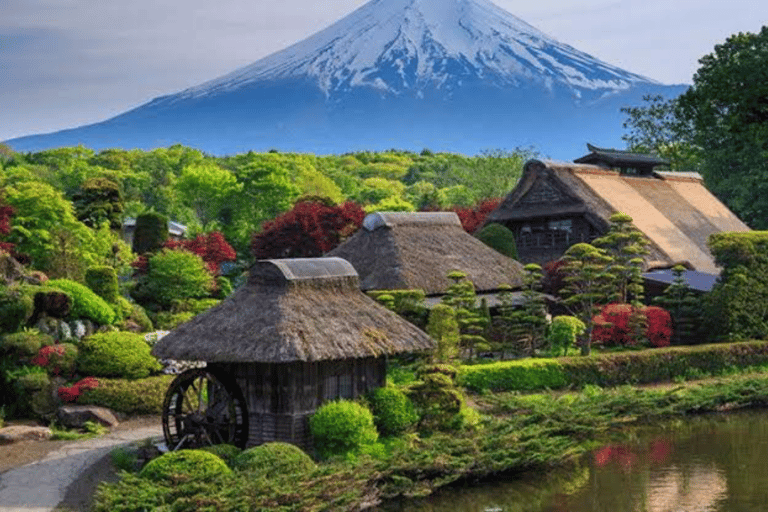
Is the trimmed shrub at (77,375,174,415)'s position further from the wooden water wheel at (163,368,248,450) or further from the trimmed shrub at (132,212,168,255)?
the trimmed shrub at (132,212,168,255)

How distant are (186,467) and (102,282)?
1457 cm

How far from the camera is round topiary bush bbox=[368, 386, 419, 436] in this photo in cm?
2609

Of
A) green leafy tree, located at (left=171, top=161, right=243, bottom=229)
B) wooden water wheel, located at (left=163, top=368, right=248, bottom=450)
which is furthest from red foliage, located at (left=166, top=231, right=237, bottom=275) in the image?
green leafy tree, located at (left=171, top=161, right=243, bottom=229)

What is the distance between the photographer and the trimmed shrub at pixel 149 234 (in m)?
A: 49.0

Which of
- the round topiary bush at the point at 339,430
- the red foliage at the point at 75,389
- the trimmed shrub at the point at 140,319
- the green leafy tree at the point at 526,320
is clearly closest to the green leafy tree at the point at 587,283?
the green leafy tree at the point at 526,320

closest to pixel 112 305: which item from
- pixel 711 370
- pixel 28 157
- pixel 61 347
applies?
pixel 61 347

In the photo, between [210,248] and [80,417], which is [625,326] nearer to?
[210,248]

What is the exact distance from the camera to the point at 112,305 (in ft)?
113

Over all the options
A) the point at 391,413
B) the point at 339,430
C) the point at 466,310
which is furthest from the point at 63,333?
the point at 466,310

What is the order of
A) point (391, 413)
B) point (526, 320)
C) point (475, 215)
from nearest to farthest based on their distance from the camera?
point (391, 413), point (526, 320), point (475, 215)

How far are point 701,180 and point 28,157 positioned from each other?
221 feet

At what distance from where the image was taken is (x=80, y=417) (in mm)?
28938

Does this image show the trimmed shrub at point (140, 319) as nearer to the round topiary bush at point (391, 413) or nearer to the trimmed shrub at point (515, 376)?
the trimmed shrub at point (515, 376)

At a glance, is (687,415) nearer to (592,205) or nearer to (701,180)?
(592,205)
